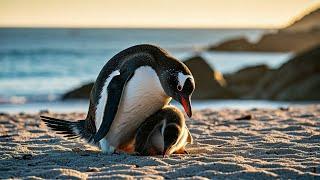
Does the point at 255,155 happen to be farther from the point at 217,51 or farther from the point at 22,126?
the point at 217,51

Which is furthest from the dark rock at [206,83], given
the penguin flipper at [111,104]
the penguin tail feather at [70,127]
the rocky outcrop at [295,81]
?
the penguin flipper at [111,104]

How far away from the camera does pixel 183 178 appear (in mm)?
4930

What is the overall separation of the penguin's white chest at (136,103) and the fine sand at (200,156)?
0.25m

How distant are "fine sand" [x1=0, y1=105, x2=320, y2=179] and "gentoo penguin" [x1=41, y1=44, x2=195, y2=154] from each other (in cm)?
28

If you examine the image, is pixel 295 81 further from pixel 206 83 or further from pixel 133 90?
pixel 133 90

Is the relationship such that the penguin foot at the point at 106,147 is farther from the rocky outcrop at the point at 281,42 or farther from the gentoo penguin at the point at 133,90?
the rocky outcrop at the point at 281,42

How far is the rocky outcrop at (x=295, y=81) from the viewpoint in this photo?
19.2 meters

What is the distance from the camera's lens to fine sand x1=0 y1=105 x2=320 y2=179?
5.16 meters

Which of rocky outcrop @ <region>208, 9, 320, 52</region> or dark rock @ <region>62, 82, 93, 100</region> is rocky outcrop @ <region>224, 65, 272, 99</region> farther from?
rocky outcrop @ <region>208, 9, 320, 52</region>

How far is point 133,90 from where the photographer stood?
234 inches

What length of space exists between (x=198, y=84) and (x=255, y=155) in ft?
51.4

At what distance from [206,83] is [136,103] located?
1578cm

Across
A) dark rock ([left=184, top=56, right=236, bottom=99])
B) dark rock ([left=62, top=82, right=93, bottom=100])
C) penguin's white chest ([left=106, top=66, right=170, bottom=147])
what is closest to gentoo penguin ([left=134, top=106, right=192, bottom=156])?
penguin's white chest ([left=106, top=66, right=170, bottom=147])

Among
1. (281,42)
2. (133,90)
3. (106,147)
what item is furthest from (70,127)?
(281,42)
